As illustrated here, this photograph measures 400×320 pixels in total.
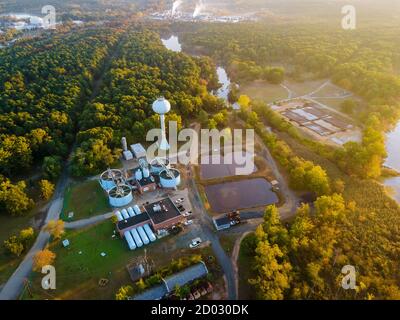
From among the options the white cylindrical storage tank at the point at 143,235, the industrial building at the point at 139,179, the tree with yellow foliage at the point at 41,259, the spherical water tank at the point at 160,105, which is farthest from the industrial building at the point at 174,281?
the spherical water tank at the point at 160,105

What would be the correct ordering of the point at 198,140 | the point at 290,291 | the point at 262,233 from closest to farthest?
the point at 290,291, the point at 262,233, the point at 198,140

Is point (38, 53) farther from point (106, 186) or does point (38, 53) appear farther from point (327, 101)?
point (327, 101)

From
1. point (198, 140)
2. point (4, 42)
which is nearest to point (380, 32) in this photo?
point (198, 140)

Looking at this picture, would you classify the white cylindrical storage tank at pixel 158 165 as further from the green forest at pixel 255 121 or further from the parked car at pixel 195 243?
the parked car at pixel 195 243

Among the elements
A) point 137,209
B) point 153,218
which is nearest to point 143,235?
point 153,218

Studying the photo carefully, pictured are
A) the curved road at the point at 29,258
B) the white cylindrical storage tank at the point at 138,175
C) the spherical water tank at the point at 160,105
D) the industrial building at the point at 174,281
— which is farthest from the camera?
the spherical water tank at the point at 160,105

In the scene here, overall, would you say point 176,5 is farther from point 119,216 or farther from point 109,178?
point 119,216
